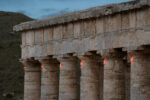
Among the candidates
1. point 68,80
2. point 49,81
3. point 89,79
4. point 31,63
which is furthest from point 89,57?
point 31,63

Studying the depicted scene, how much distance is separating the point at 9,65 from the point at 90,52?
192 feet

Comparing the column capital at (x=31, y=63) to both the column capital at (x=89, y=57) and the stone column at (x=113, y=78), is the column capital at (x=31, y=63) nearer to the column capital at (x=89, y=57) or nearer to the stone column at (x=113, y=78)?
the column capital at (x=89, y=57)

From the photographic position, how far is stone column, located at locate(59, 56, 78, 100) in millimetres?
35812

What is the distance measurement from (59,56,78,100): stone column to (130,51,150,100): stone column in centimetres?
788

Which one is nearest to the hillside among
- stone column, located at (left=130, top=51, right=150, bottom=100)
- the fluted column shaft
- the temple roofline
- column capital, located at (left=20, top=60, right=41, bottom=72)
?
the fluted column shaft

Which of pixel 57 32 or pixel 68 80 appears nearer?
pixel 68 80

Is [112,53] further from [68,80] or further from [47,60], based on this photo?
[47,60]

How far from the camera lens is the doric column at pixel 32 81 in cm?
4081

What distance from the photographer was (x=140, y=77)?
2872 cm

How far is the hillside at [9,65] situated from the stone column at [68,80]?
42.9m

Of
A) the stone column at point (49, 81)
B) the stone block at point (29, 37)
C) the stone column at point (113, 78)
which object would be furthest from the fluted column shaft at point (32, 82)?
the stone column at point (113, 78)

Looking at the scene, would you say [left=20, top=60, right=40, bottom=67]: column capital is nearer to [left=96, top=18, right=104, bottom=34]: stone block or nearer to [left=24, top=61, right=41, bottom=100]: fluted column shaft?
[left=24, top=61, right=41, bottom=100]: fluted column shaft

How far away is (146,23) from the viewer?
28.1m

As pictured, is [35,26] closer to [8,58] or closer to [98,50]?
[98,50]
